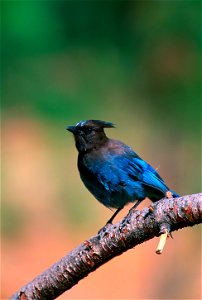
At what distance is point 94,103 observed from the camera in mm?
6129

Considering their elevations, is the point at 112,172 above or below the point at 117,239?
above

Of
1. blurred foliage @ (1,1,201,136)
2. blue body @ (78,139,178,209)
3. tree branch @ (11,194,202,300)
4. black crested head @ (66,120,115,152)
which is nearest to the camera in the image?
tree branch @ (11,194,202,300)

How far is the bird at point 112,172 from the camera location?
4.18m

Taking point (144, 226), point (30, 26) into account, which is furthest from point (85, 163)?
point (30, 26)

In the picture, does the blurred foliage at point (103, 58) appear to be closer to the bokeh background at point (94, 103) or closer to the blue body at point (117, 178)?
the bokeh background at point (94, 103)

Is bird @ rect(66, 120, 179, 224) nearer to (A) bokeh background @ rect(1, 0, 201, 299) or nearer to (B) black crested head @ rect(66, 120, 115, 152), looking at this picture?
(B) black crested head @ rect(66, 120, 115, 152)

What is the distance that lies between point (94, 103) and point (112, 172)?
196cm

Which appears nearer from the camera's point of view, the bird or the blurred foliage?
the bird

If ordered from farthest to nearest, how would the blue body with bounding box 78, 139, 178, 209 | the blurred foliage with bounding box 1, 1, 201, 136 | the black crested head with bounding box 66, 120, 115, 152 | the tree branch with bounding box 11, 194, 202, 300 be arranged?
the blurred foliage with bounding box 1, 1, 201, 136 < the black crested head with bounding box 66, 120, 115, 152 < the blue body with bounding box 78, 139, 178, 209 < the tree branch with bounding box 11, 194, 202, 300

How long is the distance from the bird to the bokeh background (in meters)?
1.24

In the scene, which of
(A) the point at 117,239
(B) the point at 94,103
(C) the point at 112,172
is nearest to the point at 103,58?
(B) the point at 94,103

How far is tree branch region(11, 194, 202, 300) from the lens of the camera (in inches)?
102

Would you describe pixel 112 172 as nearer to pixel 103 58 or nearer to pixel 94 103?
pixel 94 103

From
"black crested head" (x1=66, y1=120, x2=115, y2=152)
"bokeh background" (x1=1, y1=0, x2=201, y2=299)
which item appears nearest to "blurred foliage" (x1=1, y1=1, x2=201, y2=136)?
"bokeh background" (x1=1, y1=0, x2=201, y2=299)
